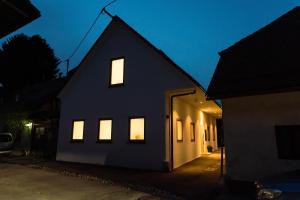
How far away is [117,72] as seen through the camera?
14211mm

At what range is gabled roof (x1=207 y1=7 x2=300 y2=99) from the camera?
23.0ft

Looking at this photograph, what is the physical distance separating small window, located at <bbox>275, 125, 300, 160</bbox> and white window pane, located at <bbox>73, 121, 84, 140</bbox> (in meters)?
11.3

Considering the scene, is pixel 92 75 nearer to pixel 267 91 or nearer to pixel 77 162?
pixel 77 162

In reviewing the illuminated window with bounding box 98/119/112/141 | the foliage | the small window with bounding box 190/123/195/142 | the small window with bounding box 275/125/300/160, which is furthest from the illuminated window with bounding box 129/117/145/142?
the foliage

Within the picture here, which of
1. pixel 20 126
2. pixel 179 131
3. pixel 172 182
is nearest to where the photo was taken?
pixel 172 182

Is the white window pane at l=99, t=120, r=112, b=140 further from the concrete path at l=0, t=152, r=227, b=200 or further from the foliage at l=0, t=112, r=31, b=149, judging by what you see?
the foliage at l=0, t=112, r=31, b=149

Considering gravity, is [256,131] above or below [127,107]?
below

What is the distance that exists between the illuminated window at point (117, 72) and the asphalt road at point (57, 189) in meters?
6.18

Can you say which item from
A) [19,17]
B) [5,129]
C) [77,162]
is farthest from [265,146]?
[5,129]

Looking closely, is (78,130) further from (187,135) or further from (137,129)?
(187,135)

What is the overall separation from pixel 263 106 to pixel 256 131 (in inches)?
32.2

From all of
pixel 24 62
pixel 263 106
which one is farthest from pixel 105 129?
pixel 24 62

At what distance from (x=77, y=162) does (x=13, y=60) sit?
25.8 metres

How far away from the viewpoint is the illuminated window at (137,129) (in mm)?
12516
